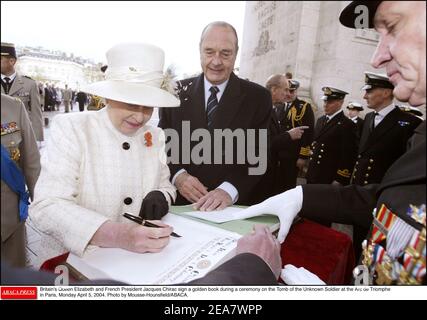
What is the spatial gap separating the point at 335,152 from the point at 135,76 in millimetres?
3705

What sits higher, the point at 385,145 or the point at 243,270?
the point at 243,270

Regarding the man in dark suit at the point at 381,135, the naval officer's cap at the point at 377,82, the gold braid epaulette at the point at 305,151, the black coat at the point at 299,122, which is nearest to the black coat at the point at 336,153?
the black coat at the point at 299,122

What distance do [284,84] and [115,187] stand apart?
4081 millimetres

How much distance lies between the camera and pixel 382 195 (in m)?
0.90

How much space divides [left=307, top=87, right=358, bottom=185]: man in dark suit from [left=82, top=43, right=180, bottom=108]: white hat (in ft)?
11.5

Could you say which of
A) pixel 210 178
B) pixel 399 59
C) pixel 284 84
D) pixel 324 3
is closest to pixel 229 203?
pixel 210 178

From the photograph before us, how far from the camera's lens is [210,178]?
2.14 meters

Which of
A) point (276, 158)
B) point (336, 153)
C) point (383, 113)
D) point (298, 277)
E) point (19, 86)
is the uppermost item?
point (19, 86)

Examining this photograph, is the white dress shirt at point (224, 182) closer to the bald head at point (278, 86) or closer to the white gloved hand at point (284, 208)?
the white gloved hand at point (284, 208)

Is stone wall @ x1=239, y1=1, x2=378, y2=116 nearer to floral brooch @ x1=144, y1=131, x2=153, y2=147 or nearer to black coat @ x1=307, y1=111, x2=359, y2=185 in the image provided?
black coat @ x1=307, y1=111, x2=359, y2=185

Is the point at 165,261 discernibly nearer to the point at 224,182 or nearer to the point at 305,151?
the point at 224,182

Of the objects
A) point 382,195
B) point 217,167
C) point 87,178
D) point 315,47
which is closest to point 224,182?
point 217,167

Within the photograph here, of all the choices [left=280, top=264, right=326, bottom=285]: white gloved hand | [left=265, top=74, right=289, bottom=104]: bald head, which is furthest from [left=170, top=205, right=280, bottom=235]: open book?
[left=265, top=74, right=289, bottom=104]: bald head
